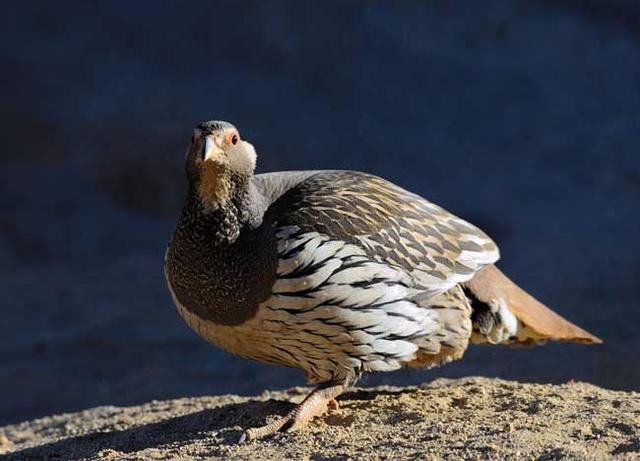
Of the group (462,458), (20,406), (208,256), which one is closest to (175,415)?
(208,256)

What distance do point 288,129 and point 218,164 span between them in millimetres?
7217

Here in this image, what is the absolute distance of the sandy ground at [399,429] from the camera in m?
6.27

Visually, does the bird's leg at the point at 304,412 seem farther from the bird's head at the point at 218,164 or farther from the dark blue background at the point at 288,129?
the dark blue background at the point at 288,129

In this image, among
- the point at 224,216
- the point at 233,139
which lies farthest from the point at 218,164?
the point at 224,216

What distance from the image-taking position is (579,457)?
5.91 meters

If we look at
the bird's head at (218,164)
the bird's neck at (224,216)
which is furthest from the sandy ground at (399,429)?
the bird's head at (218,164)

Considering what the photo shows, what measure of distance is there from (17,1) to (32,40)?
510 millimetres

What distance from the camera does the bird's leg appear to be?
7.05 meters

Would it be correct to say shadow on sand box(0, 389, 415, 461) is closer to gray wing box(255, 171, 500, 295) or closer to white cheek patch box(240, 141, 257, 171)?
gray wing box(255, 171, 500, 295)

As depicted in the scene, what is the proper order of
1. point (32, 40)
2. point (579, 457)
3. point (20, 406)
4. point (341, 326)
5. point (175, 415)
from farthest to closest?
1. point (32, 40)
2. point (20, 406)
3. point (175, 415)
4. point (341, 326)
5. point (579, 457)

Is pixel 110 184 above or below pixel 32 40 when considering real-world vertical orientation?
below

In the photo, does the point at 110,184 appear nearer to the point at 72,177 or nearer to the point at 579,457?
the point at 72,177

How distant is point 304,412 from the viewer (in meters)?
7.26

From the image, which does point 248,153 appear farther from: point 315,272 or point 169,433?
point 169,433
